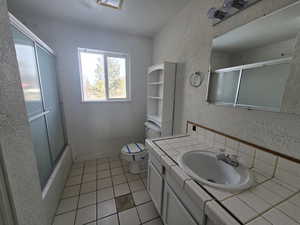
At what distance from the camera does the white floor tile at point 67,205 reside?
1341 millimetres

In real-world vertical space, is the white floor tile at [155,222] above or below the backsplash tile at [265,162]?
below

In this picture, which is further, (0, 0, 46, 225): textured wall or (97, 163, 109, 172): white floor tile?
(97, 163, 109, 172): white floor tile

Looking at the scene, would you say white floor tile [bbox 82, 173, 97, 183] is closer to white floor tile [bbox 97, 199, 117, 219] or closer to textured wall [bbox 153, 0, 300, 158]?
white floor tile [bbox 97, 199, 117, 219]

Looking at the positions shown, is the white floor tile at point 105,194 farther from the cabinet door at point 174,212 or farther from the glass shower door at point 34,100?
the cabinet door at point 174,212

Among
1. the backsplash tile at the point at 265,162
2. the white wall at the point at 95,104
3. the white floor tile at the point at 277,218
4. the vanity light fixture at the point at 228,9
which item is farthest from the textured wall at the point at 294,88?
the white wall at the point at 95,104

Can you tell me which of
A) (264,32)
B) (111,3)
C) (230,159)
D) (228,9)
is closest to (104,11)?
(111,3)

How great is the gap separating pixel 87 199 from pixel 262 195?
1.74 meters

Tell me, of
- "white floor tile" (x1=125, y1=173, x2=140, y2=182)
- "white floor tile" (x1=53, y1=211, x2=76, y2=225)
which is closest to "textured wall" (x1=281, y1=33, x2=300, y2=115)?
"white floor tile" (x1=125, y1=173, x2=140, y2=182)

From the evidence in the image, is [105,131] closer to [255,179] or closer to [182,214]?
[182,214]

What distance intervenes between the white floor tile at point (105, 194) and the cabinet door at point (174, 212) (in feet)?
2.68

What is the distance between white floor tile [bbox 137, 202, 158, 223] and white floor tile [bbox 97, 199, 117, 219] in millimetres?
294

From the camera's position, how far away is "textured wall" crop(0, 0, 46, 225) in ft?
1.83

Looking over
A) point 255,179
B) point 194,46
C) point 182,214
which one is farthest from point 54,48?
point 255,179

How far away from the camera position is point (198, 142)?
4.31 ft
